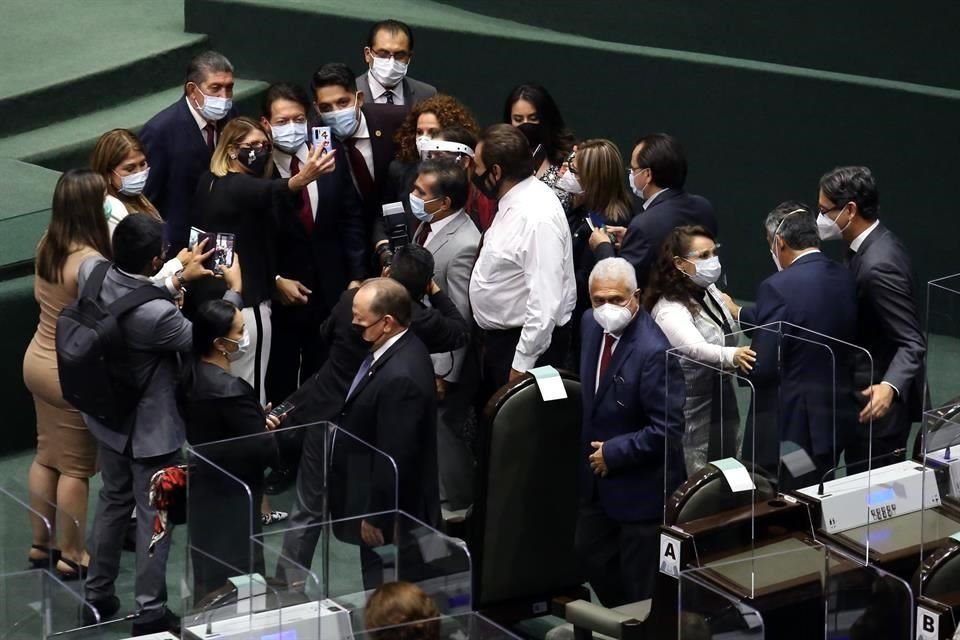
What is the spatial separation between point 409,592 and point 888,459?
1830mm

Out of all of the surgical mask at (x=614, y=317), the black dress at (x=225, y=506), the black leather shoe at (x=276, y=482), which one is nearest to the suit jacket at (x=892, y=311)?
the surgical mask at (x=614, y=317)

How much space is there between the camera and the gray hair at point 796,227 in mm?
5812

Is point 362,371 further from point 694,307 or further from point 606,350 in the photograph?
point 694,307

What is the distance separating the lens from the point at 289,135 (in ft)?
21.9

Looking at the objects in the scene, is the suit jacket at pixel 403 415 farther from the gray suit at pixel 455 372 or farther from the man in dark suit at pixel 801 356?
the man in dark suit at pixel 801 356

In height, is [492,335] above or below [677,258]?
below

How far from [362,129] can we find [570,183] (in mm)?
902

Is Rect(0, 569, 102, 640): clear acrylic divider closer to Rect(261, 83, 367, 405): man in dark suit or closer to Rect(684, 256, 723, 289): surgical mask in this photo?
Rect(684, 256, 723, 289): surgical mask

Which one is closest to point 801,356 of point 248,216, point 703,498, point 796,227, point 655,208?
point 796,227

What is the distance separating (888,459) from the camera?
5152 millimetres

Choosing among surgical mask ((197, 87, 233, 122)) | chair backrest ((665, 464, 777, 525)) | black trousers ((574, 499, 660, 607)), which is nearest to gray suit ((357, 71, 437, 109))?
surgical mask ((197, 87, 233, 122))

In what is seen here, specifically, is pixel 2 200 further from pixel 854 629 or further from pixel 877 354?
pixel 854 629

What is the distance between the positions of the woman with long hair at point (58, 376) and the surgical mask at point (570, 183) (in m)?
1.81

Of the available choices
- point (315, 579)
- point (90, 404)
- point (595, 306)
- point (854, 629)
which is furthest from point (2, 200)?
point (854, 629)
